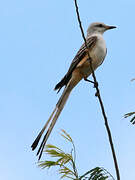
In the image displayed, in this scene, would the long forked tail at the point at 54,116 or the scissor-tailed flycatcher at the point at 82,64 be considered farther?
the scissor-tailed flycatcher at the point at 82,64

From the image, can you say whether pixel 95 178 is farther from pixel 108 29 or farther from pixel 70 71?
pixel 108 29

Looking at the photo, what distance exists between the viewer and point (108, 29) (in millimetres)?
5105

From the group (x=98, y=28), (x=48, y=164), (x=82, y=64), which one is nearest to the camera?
(x=48, y=164)

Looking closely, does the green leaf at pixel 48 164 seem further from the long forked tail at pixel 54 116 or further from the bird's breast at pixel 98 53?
the bird's breast at pixel 98 53

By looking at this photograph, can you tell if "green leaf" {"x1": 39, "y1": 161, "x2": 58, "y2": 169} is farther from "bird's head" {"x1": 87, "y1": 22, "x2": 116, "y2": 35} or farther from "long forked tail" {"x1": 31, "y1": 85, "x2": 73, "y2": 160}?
"bird's head" {"x1": 87, "y1": 22, "x2": 116, "y2": 35}

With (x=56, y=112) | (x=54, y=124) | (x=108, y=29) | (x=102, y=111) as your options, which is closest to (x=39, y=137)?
(x=54, y=124)

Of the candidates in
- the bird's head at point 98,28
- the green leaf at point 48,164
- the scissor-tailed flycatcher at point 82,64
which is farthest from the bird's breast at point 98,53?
the green leaf at point 48,164

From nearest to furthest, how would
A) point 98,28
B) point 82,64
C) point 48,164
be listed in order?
point 48,164 → point 82,64 → point 98,28

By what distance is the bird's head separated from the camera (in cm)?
510

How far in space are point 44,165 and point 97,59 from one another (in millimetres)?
2016

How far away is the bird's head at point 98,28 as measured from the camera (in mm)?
5098

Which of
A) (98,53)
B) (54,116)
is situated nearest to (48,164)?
(54,116)

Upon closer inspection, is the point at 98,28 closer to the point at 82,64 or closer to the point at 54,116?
the point at 82,64

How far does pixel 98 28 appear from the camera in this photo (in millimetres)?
5133
